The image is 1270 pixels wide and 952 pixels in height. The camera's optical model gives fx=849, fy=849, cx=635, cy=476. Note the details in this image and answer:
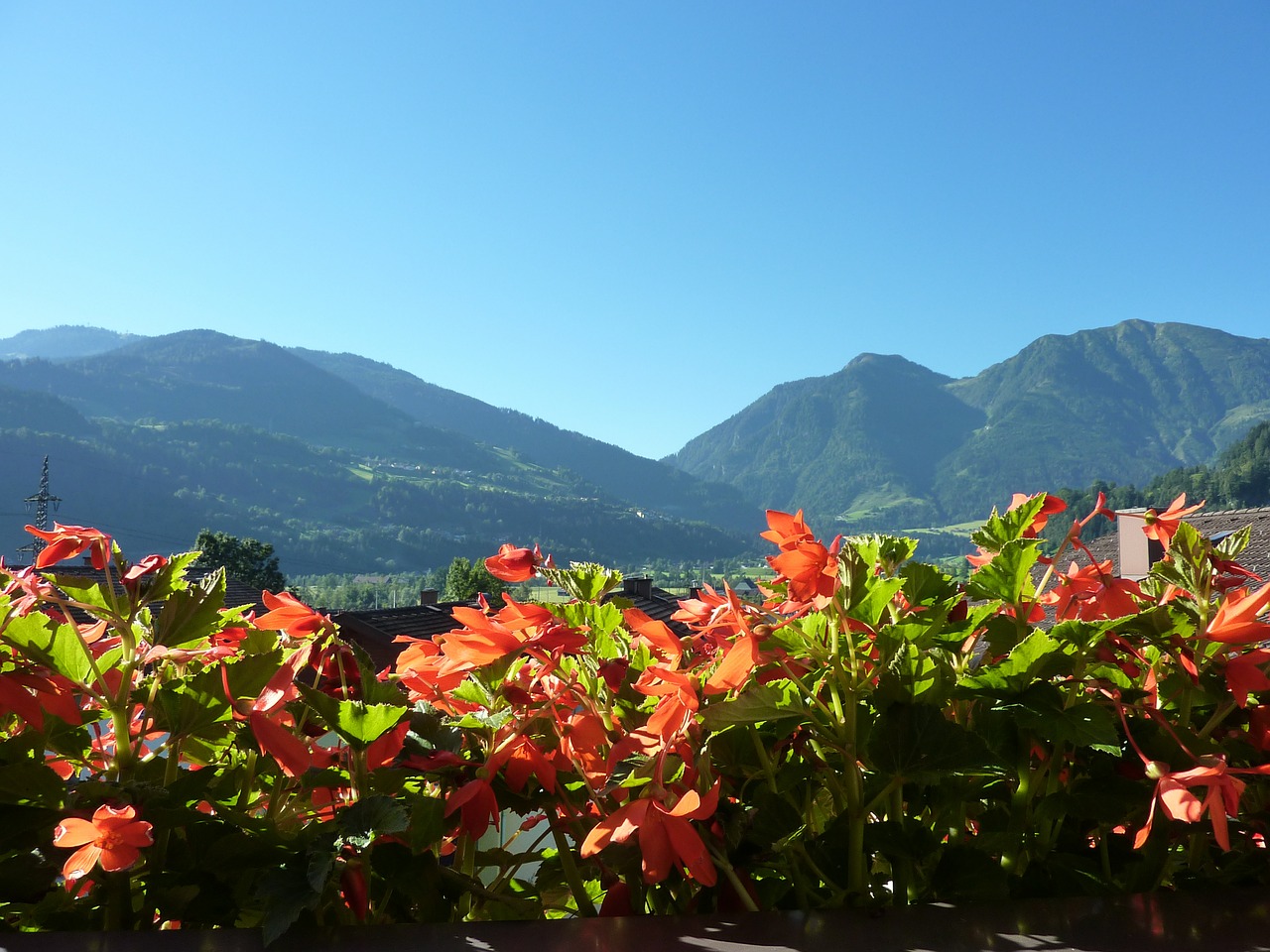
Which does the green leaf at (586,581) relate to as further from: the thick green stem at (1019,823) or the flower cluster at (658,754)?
the thick green stem at (1019,823)

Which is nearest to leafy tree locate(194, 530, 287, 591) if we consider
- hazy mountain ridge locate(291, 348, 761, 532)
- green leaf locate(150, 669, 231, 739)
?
green leaf locate(150, 669, 231, 739)

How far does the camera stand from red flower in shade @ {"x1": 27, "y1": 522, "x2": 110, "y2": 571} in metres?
0.48

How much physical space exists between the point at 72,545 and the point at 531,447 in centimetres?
13679

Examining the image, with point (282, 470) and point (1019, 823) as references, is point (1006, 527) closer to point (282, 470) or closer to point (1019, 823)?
point (1019, 823)

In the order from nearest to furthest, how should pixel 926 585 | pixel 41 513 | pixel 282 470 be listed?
pixel 926 585 → pixel 41 513 → pixel 282 470

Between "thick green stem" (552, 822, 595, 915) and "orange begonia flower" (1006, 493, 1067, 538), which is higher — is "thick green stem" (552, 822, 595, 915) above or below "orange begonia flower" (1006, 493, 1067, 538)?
below

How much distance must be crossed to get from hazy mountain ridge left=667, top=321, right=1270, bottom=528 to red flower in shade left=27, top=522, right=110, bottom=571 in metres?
111

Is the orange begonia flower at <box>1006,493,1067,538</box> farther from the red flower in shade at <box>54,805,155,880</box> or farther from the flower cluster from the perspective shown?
the red flower in shade at <box>54,805,155,880</box>

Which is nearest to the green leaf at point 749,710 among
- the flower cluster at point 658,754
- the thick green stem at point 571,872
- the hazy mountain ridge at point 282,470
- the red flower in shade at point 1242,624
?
the flower cluster at point 658,754

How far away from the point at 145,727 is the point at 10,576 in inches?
5.1

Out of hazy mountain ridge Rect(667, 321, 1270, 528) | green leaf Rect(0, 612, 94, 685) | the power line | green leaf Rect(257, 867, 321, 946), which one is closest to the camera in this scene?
green leaf Rect(257, 867, 321, 946)

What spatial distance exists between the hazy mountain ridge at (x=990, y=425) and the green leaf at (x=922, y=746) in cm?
11085

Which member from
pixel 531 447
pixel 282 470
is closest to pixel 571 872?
pixel 282 470

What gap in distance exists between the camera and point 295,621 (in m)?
0.58
